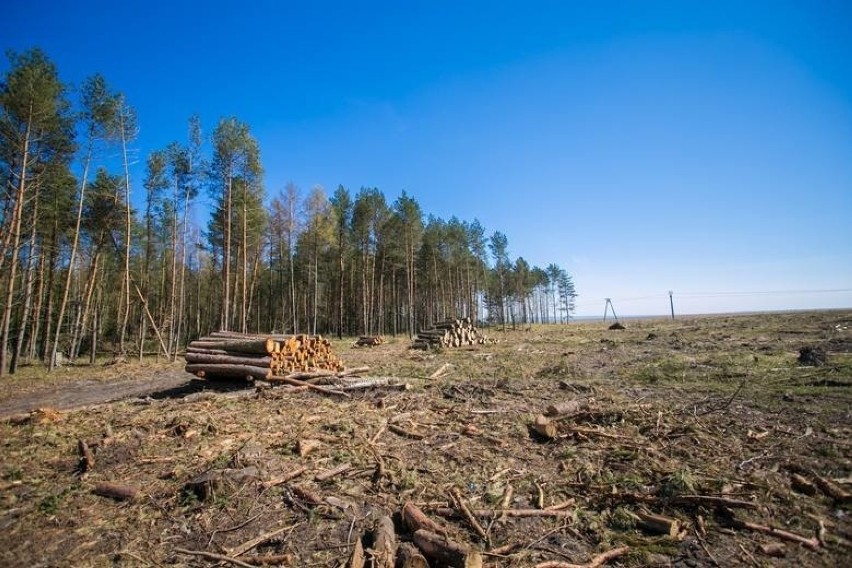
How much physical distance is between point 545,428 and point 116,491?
639cm

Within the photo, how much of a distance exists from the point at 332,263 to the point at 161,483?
3842 centimetres

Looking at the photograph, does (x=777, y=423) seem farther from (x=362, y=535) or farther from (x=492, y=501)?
(x=362, y=535)

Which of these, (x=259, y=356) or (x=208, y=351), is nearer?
(x=259, y=356)

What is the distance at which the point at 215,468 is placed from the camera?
16.8 feet

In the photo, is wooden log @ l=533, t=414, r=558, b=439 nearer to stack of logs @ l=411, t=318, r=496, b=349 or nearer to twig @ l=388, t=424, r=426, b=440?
twig @ l=388, t=424, r=426, b=440

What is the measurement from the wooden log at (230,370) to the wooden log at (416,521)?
7.13m

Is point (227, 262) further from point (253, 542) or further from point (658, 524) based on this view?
point (658, 524)

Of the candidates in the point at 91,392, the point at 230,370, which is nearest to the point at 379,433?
the point at 230,370

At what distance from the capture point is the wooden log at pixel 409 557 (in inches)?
129

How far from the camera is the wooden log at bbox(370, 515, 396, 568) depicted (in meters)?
3.46

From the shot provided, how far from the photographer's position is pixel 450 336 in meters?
24.0

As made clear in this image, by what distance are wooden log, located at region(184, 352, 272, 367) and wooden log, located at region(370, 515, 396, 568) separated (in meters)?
7.41

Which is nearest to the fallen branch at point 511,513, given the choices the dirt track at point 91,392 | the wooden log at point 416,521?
the wooden log at point 416,521

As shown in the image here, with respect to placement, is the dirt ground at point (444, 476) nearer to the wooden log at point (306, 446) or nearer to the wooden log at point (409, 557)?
the wooden log at point (306, 446)
